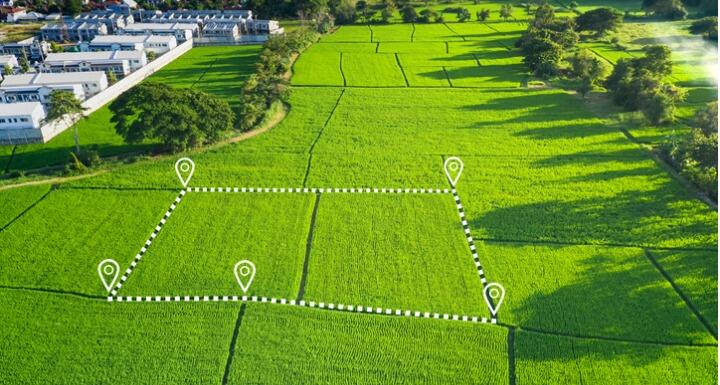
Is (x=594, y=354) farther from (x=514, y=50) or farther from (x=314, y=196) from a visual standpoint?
(x=514, y=50)

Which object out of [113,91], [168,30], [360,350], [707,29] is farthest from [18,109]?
[707,29]

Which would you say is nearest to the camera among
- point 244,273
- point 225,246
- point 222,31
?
point 244,273

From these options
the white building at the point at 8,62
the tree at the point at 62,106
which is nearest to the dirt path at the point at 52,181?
the tree at the point at 62,106

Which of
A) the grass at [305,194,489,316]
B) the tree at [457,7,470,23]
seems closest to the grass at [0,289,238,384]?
the grass at [305,194,489,316]

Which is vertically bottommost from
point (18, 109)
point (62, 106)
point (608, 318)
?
point (608, 318)

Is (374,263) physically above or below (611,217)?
below

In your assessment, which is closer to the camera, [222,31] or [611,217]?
[611,217]

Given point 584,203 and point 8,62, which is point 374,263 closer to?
point 584,203
